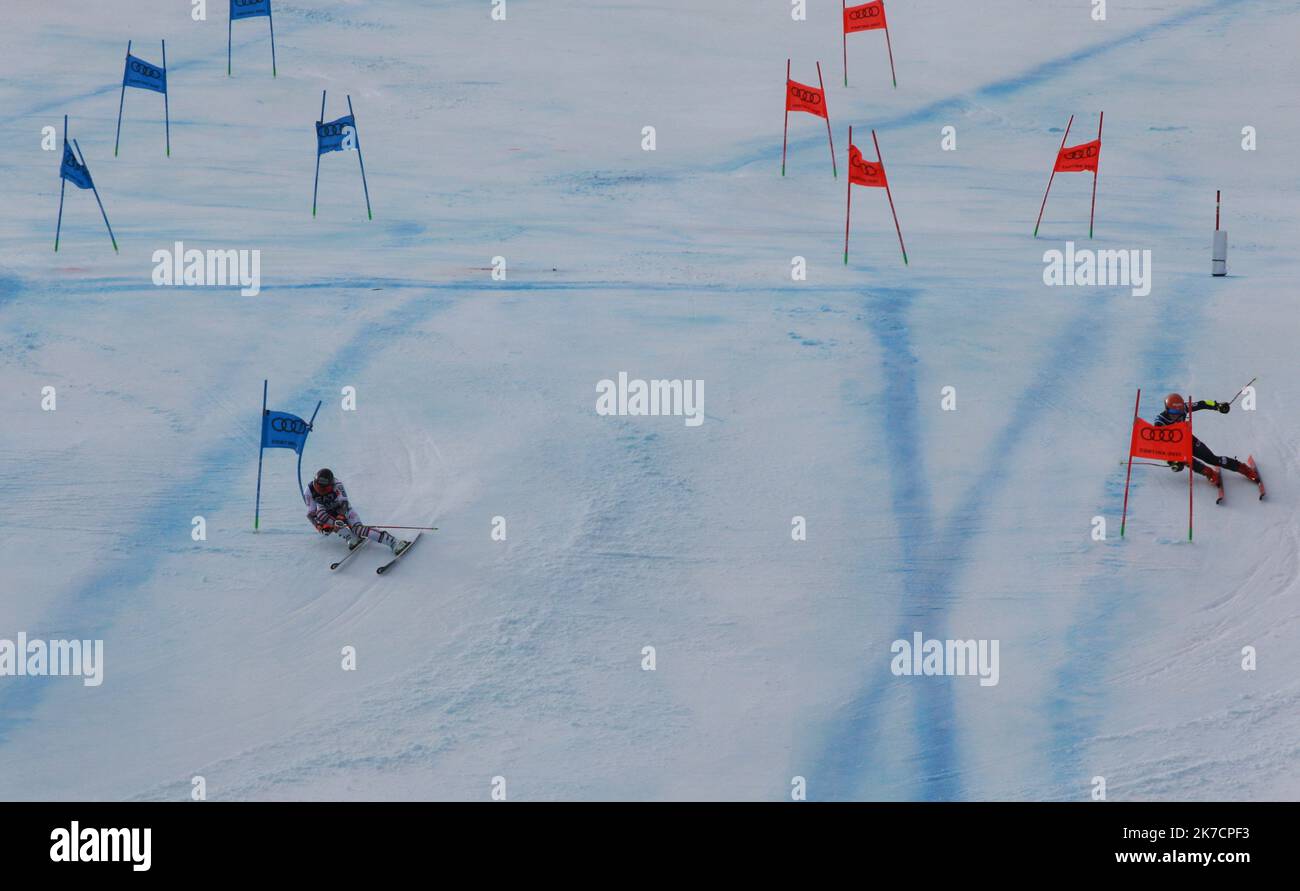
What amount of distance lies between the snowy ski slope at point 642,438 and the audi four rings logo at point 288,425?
855 millimetres

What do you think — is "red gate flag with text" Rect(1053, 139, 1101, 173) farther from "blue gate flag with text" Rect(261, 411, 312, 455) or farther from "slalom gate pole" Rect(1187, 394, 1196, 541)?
"blue gate flag with text" Rect(261, 411, 312, 455)

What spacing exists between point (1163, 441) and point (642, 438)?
4.05m

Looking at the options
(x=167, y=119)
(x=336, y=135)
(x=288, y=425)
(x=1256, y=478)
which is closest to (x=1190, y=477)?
(x=1256, y=478)

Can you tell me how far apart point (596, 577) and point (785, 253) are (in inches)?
246

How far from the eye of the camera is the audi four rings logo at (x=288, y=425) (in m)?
10.8

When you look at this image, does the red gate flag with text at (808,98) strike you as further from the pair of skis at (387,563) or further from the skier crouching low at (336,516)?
the skier crouching low at (336,516)

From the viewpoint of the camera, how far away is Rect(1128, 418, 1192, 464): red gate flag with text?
10.6 meters

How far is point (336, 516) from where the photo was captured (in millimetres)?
10828

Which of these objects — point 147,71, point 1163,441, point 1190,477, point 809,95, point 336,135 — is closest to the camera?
point 1163,441

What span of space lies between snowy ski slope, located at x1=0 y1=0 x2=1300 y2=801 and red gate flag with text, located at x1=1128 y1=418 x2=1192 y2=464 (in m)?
0.69

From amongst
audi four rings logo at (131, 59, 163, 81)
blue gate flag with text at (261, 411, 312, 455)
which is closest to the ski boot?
blue gate flag with text at (261, 411, 312, 455)

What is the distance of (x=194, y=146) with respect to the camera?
18609mm

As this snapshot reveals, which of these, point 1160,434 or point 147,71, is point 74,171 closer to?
point 147,71

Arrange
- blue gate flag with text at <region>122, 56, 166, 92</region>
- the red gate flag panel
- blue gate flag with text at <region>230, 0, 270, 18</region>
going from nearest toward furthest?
1. blue gate flag with text at <region>122, 56, 166, 92</region>
2. the red gate flag panel
3. blue gate flag with text at <region>230, 0, 270, 18</region>
